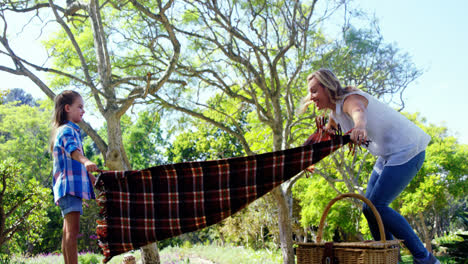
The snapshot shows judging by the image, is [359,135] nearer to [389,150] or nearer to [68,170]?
[389,150]

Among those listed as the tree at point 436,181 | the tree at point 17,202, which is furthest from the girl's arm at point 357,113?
the tree at point 436,181

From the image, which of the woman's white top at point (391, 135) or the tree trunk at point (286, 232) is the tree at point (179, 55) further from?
the woman's white top at point (391, 135)

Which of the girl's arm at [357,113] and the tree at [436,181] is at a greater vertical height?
the tree at [436,181]

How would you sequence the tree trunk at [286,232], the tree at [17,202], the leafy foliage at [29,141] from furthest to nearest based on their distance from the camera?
the leafy foliage at [29,141], the tree trunk at [286,232], the tree at [17,202]

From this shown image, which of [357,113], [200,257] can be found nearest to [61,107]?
[357,113]

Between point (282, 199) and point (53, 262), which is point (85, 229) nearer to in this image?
point (53, 262)

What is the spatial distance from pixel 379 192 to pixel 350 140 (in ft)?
1.31

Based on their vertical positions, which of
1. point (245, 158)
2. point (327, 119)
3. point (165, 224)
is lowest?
point (165, 224)

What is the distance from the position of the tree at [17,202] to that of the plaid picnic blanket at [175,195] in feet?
23.3

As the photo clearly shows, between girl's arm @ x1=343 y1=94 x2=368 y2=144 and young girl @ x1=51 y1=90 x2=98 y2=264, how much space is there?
1657mm

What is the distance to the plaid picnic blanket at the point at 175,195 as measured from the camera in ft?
8.39

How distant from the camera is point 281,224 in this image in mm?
9211

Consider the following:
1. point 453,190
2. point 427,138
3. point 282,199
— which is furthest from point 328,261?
point 453,190

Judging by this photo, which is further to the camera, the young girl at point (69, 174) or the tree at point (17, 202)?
the tree at point (17, 202)
